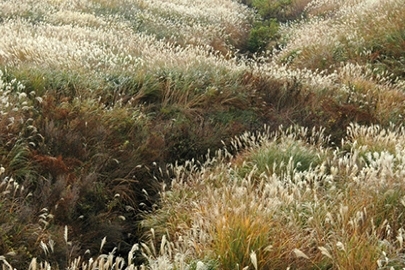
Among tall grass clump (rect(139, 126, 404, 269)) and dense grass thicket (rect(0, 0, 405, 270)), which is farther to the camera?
dense grass thicket (rect(0, 0, 405, 270))

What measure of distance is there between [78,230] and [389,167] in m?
2.73

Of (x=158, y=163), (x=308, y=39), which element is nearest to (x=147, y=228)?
(x=158, y=163)

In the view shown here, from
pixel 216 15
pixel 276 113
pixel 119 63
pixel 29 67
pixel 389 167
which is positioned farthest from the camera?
pixel 216 15

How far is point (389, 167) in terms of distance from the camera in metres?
4.12

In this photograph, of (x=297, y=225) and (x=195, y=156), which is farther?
(x=195, y=156)

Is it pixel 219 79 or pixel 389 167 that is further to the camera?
pixel 219 79

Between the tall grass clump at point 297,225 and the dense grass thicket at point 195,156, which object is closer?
the tall grass clump at point 297,225

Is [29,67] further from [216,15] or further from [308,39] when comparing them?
[216,15]

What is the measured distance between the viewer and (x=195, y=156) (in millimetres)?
6223

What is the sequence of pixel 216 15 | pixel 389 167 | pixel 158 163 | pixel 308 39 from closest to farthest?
1. pixel 389 167
2. pixel 158 163
3. pixel 308 39
4. pixel 216 15

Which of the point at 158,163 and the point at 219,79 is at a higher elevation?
the point at 219,79

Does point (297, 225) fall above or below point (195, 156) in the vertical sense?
above

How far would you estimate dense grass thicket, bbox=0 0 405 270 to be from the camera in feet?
11.5

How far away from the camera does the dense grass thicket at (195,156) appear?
11.5 ft
